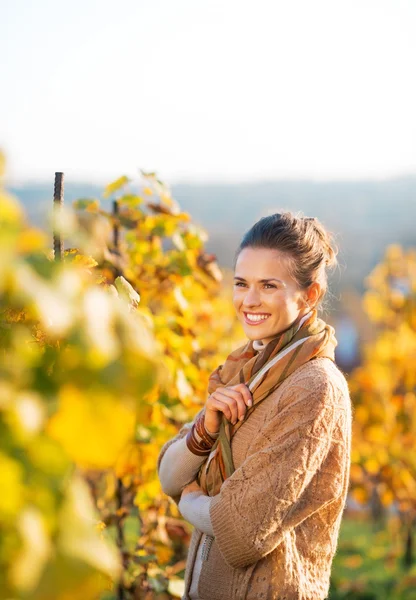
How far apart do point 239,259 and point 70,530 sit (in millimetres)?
1272

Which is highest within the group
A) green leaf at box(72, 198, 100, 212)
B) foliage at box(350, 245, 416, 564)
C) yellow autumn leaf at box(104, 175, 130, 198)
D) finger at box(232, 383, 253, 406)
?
yellow autumn leaf at box(104, 175, 130, 198)

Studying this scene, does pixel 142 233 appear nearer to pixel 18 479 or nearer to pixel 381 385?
pixel 18 479

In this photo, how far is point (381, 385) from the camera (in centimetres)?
623

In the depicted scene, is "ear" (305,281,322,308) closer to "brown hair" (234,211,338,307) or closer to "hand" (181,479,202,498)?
"brown hair" (234,211,338,307)

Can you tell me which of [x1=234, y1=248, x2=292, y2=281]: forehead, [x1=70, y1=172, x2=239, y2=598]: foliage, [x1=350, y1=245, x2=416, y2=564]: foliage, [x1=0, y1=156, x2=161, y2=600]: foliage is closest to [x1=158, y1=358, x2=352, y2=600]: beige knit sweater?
[x1=234, y1=248, x2=292, y2=281]: forehead

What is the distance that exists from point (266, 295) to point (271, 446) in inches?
14.3

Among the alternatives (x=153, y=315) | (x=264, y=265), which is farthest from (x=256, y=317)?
(x=153, y=315)

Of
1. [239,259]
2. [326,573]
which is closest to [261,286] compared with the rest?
[239,259]

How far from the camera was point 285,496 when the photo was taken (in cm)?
148

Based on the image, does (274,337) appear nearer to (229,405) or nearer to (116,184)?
(229,405)

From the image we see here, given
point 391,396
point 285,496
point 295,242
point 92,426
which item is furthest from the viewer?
point 391,396

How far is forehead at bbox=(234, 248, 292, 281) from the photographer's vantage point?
5.60ft

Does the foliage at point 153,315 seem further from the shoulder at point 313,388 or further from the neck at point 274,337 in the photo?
the shoulder at point 313,388

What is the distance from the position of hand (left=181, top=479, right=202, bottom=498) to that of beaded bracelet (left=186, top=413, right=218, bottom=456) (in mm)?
79
